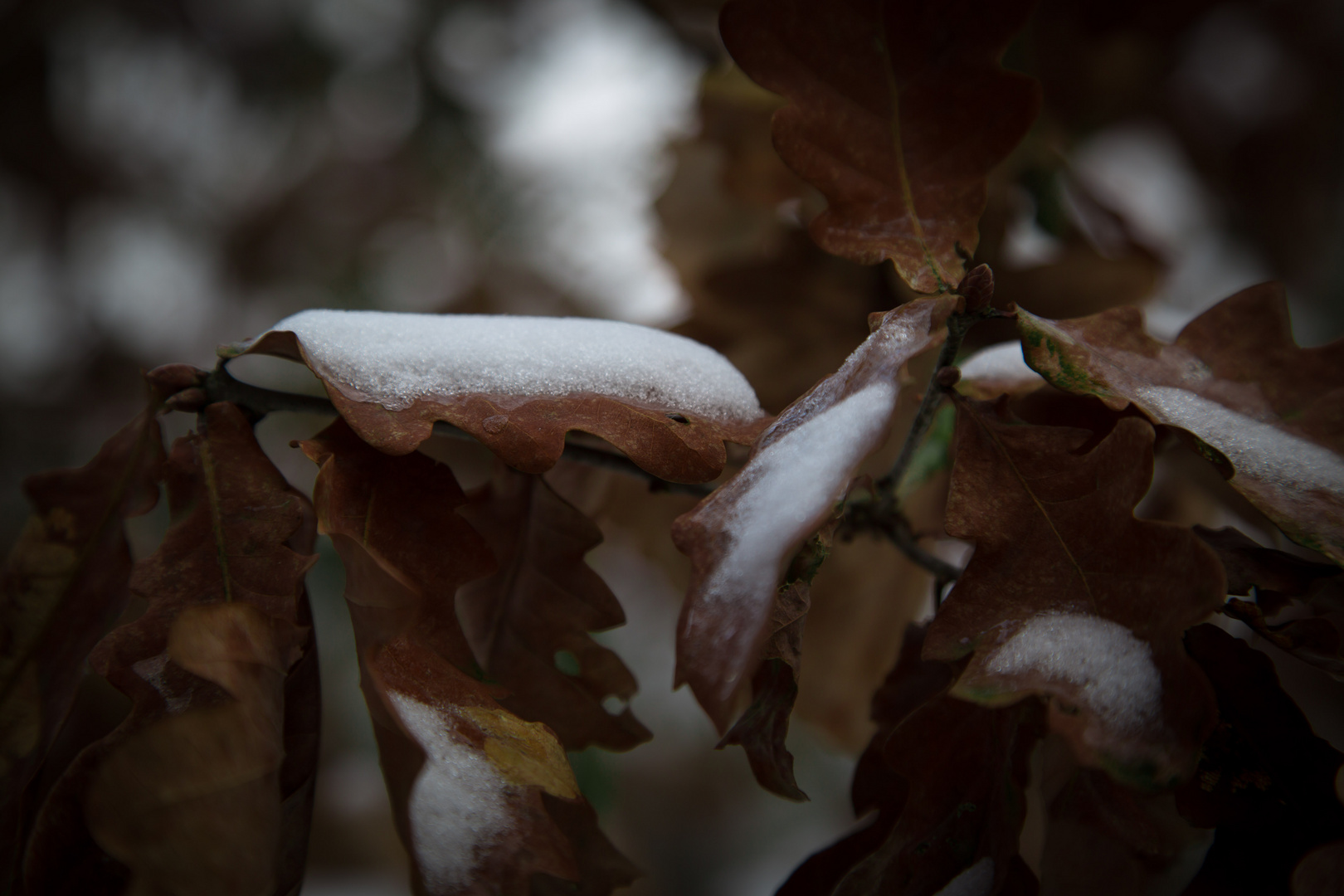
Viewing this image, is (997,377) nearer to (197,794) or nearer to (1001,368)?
(1001,368)

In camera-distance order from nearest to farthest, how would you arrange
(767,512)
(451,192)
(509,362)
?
(767,512) → (509,362) → (451,192)

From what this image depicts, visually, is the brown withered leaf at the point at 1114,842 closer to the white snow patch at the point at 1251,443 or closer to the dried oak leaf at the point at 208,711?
the white snow patch at the point at 1251,443

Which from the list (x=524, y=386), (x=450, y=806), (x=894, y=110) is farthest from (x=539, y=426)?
(x=894, y=110)

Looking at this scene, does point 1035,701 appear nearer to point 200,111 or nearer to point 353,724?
point 353,724

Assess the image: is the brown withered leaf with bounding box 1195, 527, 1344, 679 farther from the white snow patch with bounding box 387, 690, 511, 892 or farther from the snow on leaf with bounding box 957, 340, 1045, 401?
the white snow patch with bounding box 387, 690, 511, 892

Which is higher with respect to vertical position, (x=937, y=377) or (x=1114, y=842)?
(x=937, y=377)

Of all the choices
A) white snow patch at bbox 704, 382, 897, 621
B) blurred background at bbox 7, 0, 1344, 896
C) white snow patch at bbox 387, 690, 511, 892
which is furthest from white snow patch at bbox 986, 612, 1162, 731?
blurred background at bbox 7, 0, 1344, 896

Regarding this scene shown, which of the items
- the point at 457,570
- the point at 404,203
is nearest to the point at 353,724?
the point at 404,203
